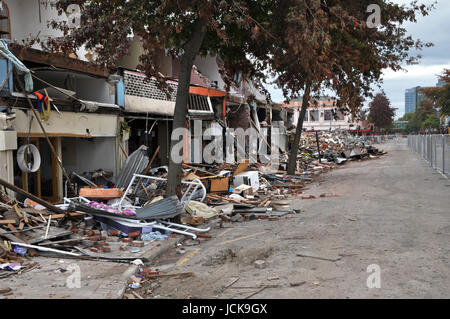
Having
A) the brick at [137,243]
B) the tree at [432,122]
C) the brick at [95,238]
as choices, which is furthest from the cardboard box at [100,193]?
the tree at [432,122]

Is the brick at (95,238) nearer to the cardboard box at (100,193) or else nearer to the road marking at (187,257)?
the road marking at (187,257)

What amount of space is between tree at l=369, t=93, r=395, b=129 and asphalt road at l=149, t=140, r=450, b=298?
6467 centimetres

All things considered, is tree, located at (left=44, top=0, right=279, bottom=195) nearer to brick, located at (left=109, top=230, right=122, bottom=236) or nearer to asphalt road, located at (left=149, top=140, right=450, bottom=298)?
brick, located at (left=109, top=230, right=122, bottom=236)

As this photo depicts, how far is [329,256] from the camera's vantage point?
248 inches

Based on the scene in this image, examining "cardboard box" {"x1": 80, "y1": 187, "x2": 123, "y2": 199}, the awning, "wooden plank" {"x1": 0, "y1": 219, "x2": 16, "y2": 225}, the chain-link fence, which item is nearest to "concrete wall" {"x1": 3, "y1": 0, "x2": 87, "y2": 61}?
the awning

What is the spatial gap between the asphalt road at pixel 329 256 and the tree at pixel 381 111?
64.7 metres

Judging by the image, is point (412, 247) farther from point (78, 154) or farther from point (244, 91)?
point (244, 91)

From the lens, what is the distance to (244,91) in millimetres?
25734

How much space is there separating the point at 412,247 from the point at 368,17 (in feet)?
29.7

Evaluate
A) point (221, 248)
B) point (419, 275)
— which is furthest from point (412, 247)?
point (221, 248)

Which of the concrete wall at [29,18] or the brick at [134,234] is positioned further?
the concrete wall at [29,18]

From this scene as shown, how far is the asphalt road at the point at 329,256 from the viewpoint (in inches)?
197
